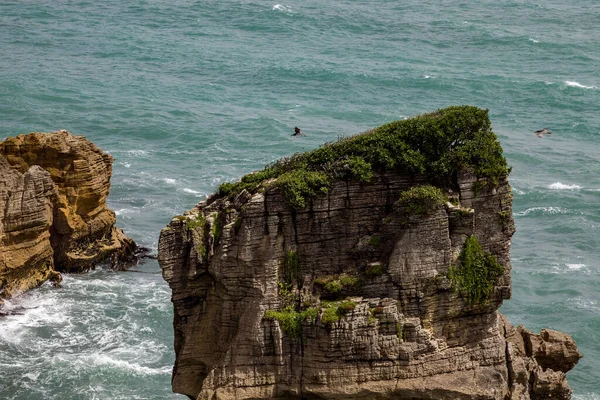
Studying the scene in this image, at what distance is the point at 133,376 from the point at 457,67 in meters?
82.2

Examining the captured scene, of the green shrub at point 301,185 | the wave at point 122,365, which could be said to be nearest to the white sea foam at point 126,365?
the wave at point 122,365

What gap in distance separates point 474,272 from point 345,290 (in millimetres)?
4261

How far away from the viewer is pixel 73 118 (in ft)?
330

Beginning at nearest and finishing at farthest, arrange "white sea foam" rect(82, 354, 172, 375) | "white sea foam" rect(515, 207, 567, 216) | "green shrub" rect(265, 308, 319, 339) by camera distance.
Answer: "green shrub" rect(265, 308, 319, 339) → "white sea foam" rect(82, 354, 172, 375) → "white sea foam" rect(515, 207, 567, 216)

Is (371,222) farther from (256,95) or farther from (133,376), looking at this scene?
(256,95)

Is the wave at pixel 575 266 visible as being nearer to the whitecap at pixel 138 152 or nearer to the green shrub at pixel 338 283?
the green shrub at pixel 338 283

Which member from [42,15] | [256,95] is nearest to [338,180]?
[256,95]

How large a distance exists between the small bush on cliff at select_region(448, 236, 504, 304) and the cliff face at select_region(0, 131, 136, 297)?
2994 cm

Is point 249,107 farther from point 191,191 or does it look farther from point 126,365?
point 126,365

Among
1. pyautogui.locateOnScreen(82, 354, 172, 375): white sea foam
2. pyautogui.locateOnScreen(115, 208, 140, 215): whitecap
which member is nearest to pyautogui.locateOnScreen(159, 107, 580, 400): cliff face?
pyautogui.locateOnScreen(82, 354, 172, 375): white sea foam

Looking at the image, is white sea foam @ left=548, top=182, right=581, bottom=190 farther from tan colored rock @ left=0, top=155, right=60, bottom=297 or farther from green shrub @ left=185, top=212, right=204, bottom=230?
green shrub @ left=185, top=212, right=204, bottom=230

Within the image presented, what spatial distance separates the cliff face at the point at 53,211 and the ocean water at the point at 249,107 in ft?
4.70

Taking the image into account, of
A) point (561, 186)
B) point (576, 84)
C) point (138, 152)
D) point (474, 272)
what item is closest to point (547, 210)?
point (561, 186)

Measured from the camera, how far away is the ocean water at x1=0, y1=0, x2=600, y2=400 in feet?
185
